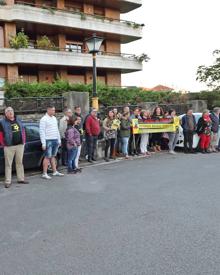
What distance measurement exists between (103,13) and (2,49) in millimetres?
12436

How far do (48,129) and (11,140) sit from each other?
1.15 m

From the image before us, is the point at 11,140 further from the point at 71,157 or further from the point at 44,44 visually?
the point at 44,44

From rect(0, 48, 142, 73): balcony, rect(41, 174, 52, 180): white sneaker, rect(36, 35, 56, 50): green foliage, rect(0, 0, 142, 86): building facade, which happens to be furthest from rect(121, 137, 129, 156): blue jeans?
rect(36, 35, 56, 50): green foliage

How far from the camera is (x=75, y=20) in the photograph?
98.9 ft

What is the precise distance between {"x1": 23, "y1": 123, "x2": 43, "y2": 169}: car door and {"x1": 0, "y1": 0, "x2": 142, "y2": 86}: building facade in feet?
57.2

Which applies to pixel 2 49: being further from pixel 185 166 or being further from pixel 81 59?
pixel 185 166

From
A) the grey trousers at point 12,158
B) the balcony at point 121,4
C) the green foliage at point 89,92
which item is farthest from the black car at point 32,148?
the balcony at point 121,4

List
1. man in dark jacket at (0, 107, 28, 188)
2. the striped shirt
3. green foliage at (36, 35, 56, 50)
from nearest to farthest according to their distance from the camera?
man in dark jacket at (0, 107, 28, 188) → the striped shirt → green foliage at (36, 35, 56, 50)

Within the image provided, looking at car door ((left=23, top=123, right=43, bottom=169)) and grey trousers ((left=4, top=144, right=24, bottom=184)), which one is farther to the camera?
car door ((left=23, top=123, right=43, bottom=169))

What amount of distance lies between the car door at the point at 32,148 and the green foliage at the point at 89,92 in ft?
27.4

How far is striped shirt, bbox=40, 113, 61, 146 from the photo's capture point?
9297 mm

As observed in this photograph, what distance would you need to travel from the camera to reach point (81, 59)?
100 ft

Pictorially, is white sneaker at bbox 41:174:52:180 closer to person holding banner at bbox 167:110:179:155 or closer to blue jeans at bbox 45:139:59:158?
blue jeans at bbox 45:139:59:158

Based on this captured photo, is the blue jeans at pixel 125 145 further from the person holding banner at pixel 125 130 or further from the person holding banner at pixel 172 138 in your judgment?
the person holding banner at pixel 172 138
